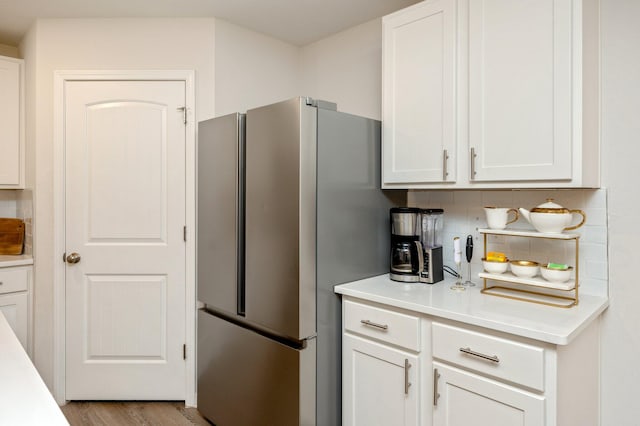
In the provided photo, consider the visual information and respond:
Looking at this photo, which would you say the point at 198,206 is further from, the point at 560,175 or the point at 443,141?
the point at 560,175

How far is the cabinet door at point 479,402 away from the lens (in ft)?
4.62

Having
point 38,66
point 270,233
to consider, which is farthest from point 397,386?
point 38,66

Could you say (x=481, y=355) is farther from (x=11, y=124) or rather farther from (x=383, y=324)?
(x=11, y=124)

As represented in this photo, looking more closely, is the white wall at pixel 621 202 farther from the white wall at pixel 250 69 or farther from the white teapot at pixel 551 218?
the white wall at pixel 250 69

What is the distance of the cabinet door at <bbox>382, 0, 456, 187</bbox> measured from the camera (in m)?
1.96

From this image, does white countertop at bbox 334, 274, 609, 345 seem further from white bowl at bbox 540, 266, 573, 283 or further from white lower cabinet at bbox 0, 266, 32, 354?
white lower cabinet at bbox 0, 266, 32, 354

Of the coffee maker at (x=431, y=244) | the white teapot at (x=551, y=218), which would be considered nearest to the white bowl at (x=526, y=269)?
the white teapot at (x=551, y=218)

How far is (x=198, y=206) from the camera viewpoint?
255cm

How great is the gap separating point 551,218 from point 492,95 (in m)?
0.58

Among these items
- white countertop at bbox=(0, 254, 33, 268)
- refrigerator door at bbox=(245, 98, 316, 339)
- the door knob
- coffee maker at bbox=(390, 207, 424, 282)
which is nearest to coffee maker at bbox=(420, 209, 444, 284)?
coffee maker at bbox=(390, 207, 424, 282)

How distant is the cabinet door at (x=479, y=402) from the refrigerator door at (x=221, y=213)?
1.08 metres

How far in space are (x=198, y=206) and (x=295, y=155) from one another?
0.96m

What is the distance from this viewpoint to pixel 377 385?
73.5 inches

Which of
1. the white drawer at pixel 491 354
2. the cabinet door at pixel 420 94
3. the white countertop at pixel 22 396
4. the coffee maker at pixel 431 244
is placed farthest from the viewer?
the coffee maker at pixel 431 244
